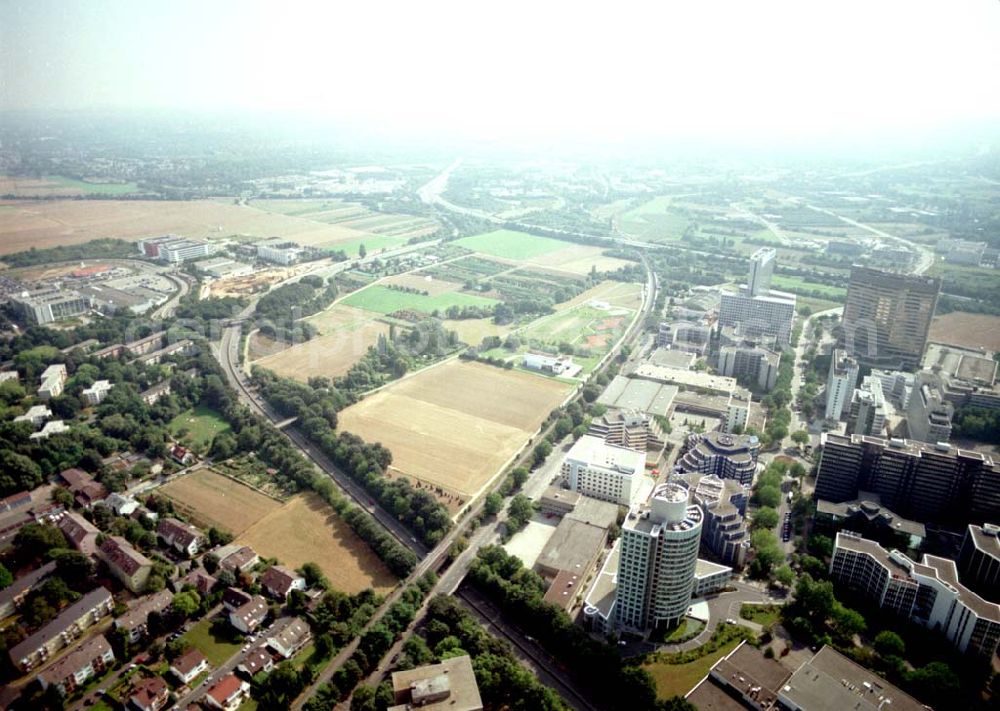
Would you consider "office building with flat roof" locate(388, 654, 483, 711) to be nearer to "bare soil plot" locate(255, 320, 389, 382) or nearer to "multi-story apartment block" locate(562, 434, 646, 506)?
"multi-story apartment block" locate(562, 434, 646, 506)

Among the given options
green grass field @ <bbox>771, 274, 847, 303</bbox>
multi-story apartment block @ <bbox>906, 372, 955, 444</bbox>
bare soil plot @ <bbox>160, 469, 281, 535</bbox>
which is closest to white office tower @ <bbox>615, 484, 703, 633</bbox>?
bare soil plot @ <bbox>160, 469, 281, 535</bbox>

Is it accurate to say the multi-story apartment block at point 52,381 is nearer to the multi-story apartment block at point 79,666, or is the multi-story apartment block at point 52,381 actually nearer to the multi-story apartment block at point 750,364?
the multi-story apartment block at point 79,666

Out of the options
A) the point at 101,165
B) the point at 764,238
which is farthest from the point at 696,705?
the point at 101,165

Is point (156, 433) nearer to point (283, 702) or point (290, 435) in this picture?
point (290, 435)

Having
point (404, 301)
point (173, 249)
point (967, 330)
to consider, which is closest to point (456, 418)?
point (404, 301)

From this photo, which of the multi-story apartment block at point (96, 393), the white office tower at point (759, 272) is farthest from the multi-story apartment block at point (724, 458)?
the multi-story apartment block at point (96, 393)

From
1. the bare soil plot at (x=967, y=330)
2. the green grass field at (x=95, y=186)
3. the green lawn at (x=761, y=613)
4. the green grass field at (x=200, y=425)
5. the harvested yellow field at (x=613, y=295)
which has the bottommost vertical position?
the green lawn at (x=761, y=613)
